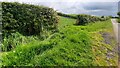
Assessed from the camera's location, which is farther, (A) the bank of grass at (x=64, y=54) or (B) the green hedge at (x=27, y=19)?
(B) the green hedge at (x=27, y=19)

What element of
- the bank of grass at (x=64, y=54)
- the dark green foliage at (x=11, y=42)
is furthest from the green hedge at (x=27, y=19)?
the bank of grass at (x=64, y=54)

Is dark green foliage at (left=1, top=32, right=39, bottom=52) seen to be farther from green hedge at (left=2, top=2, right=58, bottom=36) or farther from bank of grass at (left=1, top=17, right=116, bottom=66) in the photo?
bank of grass at (left=1, top=17, right=116, bottom=66)

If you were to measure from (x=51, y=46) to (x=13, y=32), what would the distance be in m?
5.21

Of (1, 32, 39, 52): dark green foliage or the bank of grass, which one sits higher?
the bank of grass

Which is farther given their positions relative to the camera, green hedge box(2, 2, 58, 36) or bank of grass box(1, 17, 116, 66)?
green hedge box(2, 2, 58, 36)

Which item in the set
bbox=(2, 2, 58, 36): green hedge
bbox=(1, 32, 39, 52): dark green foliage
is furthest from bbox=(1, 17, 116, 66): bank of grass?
bbox=(2, 2, 58, 36): green hedge

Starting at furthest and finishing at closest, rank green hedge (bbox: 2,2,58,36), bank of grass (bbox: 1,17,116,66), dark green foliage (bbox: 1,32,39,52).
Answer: green hedge (bbox: 2,2,58,36), dark green foliage (bbox: 1,32,39,52), bank of grass (bbox: 1,17,116,66)

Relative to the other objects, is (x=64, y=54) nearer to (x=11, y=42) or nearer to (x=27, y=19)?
(x=11, y=42)

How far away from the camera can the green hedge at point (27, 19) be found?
14.1 meters

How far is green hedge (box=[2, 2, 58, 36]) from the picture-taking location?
14117 mm

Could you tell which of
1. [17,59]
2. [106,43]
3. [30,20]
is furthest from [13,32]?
[17,59]

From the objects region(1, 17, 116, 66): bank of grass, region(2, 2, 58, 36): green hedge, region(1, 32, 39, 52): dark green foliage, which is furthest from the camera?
region(2, 2, 58, 36): green hedge

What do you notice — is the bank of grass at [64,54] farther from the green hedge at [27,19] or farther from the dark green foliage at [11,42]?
the green hedge at [27,19]

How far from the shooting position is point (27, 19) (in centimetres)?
1515
